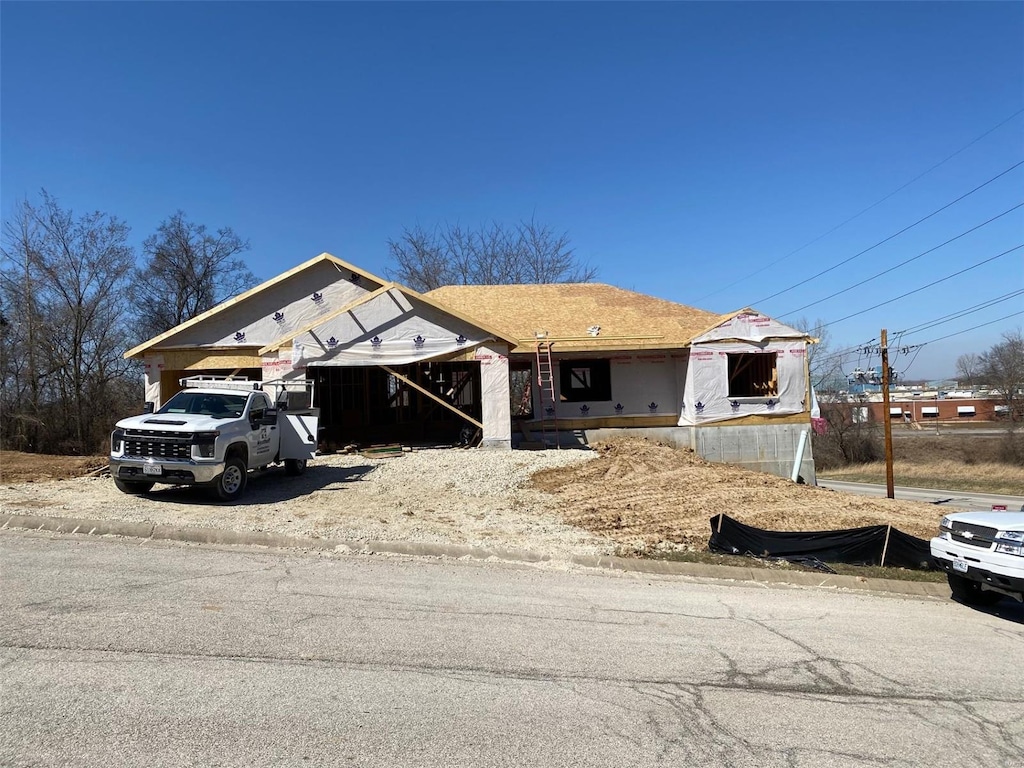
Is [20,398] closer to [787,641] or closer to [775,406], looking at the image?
[775,406]

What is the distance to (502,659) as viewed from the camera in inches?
198

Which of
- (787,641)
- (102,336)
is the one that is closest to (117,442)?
(787,641)

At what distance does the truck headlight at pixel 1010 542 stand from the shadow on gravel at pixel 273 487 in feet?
35.0

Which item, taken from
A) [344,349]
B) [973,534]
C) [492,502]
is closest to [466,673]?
[973,534]

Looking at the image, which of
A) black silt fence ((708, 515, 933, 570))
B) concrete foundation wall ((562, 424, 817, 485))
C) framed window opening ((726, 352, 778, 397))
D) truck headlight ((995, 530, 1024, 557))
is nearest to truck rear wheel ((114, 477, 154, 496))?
black silt fence ((708, 515, 933, 570))

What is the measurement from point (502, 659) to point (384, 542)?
441 centimetres

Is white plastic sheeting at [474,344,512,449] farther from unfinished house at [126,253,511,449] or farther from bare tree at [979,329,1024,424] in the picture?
bare tree at [979,329,1024,424]

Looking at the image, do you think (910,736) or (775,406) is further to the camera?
(775,406)

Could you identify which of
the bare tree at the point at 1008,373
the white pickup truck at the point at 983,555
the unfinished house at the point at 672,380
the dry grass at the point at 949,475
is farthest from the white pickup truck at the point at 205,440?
the bare tree at the point at 1008,373

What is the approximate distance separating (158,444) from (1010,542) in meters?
12.1

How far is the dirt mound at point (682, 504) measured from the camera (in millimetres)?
11508

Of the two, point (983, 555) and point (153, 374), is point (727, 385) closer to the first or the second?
point (983, 555)

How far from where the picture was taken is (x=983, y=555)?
7.58 m

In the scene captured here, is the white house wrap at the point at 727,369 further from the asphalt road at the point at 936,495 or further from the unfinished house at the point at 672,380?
the asphalt road at the point at 936,495
